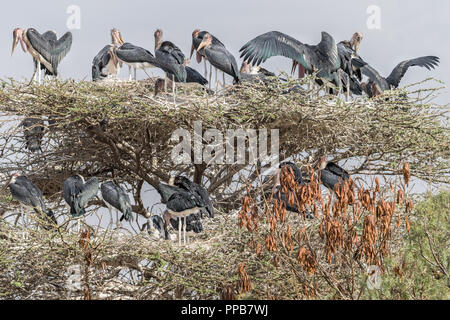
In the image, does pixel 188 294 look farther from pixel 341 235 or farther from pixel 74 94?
pixel 341 235

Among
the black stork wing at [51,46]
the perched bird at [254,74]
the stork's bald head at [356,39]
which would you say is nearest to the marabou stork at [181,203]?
the perched bird at [254,74]

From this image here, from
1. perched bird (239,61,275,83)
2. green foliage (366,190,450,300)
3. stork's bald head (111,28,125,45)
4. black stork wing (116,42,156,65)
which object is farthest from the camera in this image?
stork's bald head (111,28,125,45)

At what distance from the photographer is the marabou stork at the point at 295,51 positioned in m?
15.7

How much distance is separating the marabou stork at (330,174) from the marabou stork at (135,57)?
343 centimetres

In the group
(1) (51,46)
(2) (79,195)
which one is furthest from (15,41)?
(2) (79,195)

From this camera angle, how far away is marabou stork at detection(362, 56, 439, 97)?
1733 cm

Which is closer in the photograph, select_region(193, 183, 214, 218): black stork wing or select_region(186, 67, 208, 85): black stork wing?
select_region(193, 183, 214, 218): black stork wing

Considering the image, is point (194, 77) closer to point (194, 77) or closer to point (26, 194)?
point (194, 77)

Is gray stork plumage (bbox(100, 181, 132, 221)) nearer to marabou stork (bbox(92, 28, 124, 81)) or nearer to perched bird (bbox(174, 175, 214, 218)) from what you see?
perched bird (bbox(174, 175, 214, 218))

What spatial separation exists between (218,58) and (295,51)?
1.37 m

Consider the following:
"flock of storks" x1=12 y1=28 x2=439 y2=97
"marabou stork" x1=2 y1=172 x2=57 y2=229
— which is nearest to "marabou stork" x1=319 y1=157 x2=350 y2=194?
"flock of storks" x1=12 y1=28 x2=439 y2=97

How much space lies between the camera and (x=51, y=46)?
16969 millimetres

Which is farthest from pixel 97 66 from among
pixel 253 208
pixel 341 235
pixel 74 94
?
pixel 341 235

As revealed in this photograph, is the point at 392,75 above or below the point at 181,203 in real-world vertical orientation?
above
